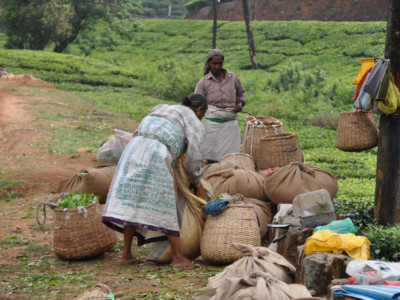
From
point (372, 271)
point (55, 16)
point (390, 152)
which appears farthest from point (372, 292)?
point (55, 16)

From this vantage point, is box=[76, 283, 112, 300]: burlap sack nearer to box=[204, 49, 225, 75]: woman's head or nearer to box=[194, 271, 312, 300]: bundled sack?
box=[194, 271, 312, 300]: bundled sack

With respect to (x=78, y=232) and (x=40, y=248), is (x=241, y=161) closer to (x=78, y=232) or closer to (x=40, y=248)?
(x=78, y=232)

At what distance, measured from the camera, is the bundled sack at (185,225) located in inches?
210

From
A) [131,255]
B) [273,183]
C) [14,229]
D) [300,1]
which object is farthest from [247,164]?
[300,1]

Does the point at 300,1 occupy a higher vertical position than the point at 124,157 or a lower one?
higher

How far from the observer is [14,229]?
6.99 m

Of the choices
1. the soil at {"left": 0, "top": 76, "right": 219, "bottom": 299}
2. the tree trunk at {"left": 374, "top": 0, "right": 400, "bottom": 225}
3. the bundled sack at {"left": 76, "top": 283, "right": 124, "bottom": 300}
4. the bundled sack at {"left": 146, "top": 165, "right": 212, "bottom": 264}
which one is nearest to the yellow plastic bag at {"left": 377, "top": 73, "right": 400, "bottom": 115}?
the tree trunk at {"left": 374, "top": 0, "right": 400, "bottom": 225}

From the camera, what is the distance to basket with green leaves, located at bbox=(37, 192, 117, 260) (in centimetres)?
555

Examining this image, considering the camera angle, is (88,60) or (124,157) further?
(88,60)

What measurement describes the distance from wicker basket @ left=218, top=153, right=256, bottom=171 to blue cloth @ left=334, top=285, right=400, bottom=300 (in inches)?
161

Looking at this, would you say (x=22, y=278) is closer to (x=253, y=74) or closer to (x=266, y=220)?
(x=266, y=220)

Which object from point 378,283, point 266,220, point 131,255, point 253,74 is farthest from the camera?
point 253,74

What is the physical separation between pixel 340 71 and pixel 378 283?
2497 centimetres

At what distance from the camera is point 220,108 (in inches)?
317
